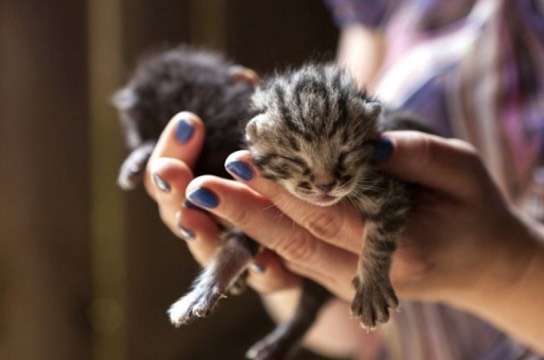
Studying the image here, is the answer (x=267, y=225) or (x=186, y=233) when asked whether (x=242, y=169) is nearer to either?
(x=267, y=225)

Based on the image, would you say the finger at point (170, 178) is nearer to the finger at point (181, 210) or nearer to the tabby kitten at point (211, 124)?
the finger at point (181, 210)

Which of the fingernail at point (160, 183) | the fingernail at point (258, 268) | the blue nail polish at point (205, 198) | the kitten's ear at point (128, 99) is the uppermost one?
the blue nail polish at point (205, 198)

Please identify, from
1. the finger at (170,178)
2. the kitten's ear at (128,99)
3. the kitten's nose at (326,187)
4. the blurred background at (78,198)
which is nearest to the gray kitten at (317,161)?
the kitten's nose at (326,187)

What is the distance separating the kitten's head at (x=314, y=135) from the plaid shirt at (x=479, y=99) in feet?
1.69

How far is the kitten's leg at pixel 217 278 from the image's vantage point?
105 centimetres

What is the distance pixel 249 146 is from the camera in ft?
3.50

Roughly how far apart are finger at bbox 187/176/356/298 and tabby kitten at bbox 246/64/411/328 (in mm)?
62

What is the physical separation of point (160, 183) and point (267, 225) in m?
0.20

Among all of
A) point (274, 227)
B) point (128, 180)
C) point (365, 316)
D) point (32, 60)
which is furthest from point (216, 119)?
point (32, 60)

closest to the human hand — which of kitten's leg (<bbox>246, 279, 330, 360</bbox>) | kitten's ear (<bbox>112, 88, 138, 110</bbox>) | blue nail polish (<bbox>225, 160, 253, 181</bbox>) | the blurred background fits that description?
blue nail polish (<bbox>225, 160, 253, 181</bbox>)

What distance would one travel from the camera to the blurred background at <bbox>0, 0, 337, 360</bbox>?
1.89m

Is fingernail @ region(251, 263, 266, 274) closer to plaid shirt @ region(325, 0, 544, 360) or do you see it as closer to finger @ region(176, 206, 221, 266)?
finger @ region(176, 206, 221, 266)

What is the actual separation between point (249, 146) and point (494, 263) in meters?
0.47

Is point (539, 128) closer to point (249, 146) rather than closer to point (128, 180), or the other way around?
point (249, 146)
